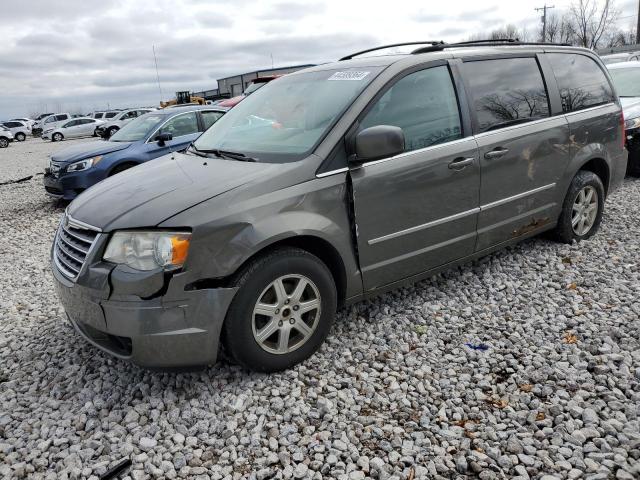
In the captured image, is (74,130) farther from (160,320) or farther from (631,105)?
(160,320)

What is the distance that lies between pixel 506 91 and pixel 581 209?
5.22ft

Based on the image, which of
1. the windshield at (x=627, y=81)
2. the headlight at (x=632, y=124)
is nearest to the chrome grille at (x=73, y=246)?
the headlight at (x=632, y=124)

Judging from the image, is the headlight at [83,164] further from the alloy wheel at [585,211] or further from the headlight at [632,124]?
the headlight at [632,124]

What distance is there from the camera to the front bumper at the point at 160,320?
2.65 meters

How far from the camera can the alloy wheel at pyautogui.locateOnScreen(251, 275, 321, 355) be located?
9.57 feet

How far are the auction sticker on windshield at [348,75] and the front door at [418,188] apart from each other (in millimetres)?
238

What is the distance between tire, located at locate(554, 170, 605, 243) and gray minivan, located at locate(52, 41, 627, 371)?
14cm

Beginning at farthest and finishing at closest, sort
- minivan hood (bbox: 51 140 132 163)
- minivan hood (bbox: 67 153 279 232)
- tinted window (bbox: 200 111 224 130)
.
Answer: tinted window (bbox: 200 111 224 130)
minivan hood (bbox: 51 140 132 163)
minivan hood (bbox: 67 153 279 232)

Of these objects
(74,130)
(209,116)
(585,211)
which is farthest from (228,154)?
(74,130)

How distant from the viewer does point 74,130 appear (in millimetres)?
33344

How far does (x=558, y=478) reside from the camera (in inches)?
87.5

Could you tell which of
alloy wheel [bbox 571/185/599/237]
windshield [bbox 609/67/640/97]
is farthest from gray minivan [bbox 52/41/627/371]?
windshield [bbox 609/67/640/97]

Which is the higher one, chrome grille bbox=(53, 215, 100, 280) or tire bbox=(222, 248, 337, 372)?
chrome grille bbox=(53, 215, 100, 280)

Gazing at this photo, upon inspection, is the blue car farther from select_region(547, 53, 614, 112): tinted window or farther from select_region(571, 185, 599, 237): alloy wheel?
select_region(571, 185, 599, 237): alloy wheel
